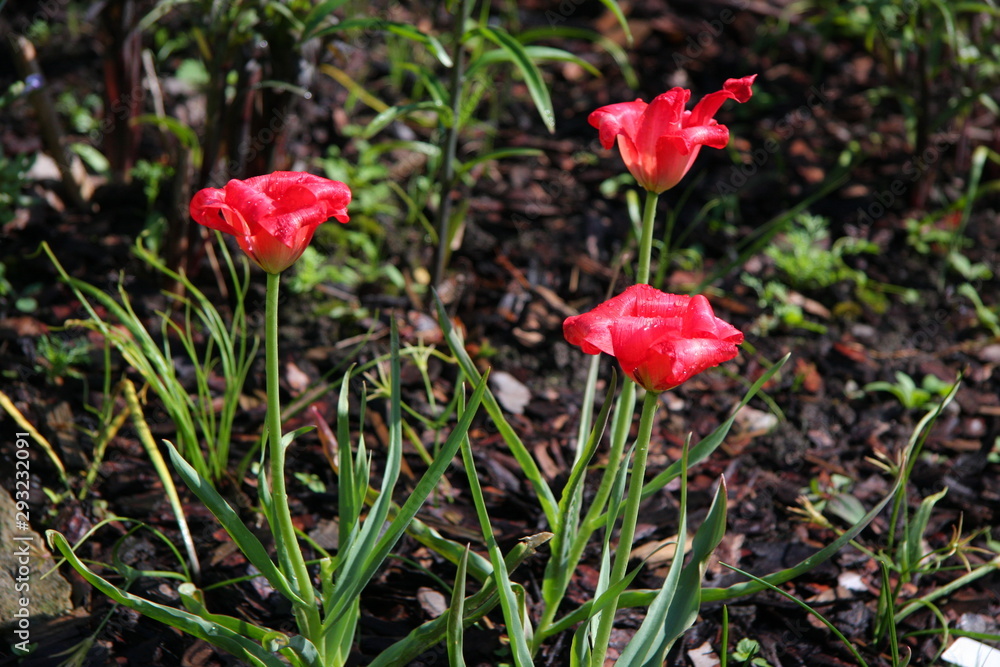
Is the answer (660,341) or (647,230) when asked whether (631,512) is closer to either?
(660,341)

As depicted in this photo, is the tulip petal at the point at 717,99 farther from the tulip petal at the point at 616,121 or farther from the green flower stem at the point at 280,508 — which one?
the green flower stem at the point at 280,508

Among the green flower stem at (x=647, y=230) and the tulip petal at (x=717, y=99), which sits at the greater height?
the tulip petal at (x=717, y=99)

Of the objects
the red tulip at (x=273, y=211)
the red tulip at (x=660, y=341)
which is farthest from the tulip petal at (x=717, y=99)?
the red tulip at (x=273, y=211)

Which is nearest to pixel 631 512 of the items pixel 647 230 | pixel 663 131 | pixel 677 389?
pixel 647 230

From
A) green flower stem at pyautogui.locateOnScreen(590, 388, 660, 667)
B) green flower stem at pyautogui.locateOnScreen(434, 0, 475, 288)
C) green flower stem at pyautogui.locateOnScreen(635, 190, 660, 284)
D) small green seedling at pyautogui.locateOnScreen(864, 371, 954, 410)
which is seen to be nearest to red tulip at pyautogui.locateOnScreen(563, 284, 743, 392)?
green flower stem at pyautogui.locateOnScreen(590, 388, 660, 667)

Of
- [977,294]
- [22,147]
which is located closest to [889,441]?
[977,294]

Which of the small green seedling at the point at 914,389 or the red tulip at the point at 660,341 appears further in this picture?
the small green seedling at the point at 914,389

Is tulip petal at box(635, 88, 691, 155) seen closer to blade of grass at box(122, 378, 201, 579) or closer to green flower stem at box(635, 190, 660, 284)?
green flower stem at box(635, 190, 660, 284)
